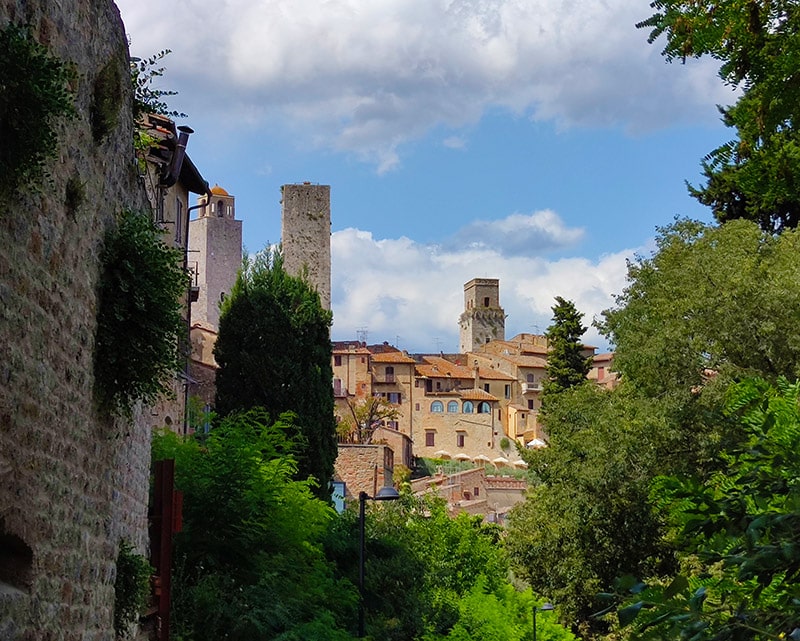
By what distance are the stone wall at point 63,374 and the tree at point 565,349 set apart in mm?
57431

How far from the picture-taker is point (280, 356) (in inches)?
1535

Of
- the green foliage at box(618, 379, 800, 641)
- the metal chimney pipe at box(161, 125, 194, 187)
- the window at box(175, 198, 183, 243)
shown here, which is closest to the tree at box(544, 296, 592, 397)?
the window at box(175, 198, 183, 243)

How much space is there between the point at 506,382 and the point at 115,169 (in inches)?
4462

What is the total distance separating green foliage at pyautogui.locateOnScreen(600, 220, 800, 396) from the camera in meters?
29.6

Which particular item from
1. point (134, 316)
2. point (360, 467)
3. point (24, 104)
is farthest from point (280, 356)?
point (24, 104)

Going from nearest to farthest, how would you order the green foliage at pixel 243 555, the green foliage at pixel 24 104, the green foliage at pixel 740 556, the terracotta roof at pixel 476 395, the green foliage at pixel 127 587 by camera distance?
the green foliage at pixel 740 556 < the green foliage at pixel 24 104 < the green foliage at pixel 127 587 < the green foliage at pixel 243 555 < the terracotta roof at pixel 476 395

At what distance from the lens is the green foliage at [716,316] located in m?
29.6

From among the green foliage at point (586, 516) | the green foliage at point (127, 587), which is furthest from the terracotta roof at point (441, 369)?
the green foliage at point (127, 587)

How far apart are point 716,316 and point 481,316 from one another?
122 m

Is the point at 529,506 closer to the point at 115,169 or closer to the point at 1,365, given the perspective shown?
the point at 115,169

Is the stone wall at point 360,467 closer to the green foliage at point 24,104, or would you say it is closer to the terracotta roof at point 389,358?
the terracotta roof at point 389,358

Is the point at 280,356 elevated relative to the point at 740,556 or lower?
elevated

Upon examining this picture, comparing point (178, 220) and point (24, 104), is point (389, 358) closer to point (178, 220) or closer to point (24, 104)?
point (178, 220)

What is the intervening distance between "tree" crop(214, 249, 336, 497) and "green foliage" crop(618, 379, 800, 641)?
28966 mm
